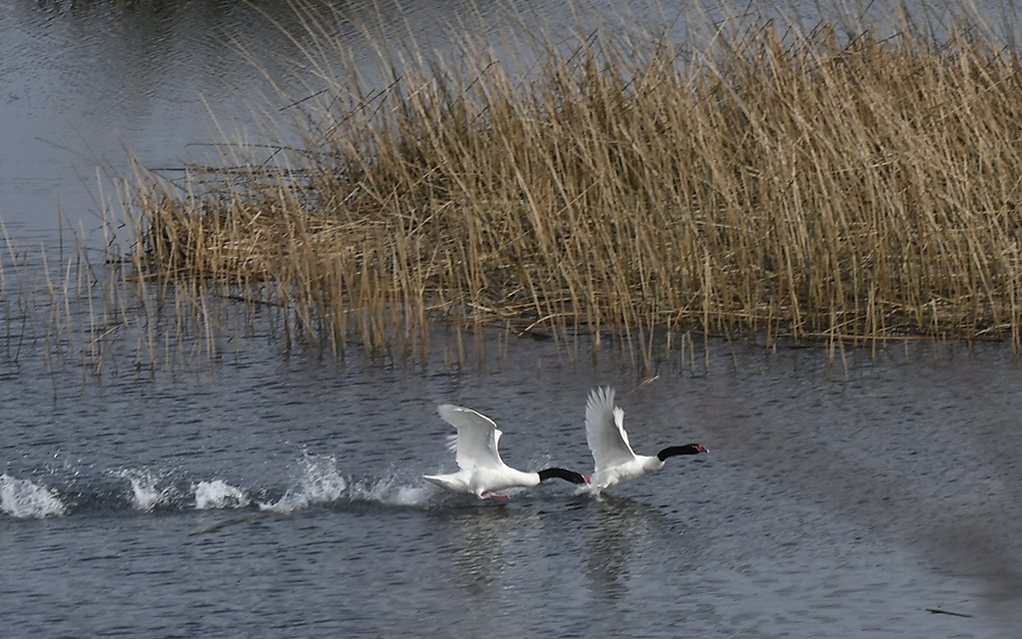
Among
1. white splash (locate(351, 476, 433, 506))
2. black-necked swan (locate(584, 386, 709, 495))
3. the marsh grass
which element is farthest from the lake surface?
the marsh grass

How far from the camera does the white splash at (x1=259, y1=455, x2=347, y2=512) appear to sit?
275 inches

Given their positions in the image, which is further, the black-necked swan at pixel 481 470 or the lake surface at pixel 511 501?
the black-necked swan at pixel 481 470

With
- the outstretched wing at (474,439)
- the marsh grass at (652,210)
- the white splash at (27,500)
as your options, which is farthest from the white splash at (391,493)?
the marsh grass at (652,210)

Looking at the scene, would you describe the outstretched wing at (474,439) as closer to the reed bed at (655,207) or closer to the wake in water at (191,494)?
the wake in water at (191,494)

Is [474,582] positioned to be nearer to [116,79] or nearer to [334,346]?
[334,346]

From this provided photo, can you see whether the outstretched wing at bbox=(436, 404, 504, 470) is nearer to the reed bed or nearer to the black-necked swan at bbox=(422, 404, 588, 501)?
the black-necked swan at bbox=(422, 404, 588, 501)

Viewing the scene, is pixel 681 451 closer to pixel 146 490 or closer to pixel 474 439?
pixel 474 439

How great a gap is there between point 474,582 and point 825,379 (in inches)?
118

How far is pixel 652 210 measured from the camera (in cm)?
953

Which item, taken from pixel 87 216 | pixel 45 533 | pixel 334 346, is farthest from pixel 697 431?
pixel 87 216

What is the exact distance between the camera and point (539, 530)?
21.9ft

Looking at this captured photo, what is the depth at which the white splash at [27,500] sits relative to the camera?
7.05 m

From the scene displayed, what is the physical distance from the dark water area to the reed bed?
1.31 feet

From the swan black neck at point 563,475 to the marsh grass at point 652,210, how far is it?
189cm
